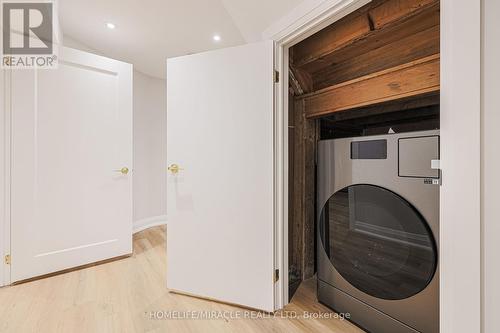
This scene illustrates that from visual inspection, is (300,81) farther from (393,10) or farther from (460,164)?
(460,164)

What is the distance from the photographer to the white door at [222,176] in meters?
1.44

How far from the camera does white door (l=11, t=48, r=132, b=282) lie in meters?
1.84

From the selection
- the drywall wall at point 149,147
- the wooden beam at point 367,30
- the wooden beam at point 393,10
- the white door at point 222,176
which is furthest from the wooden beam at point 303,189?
the drywall wall at point 149,147

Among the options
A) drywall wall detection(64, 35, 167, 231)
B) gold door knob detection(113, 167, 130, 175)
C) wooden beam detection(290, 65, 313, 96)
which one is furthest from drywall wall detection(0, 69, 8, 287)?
wooden beam detection(290, 65, 313, 96)

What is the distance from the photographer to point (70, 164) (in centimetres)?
204

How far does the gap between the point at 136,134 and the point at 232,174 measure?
2331 millimetres

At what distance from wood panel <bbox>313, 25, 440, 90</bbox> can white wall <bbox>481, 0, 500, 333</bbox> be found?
71 centimetres

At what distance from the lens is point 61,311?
1466mm

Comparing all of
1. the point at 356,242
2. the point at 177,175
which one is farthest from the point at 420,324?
the point at 177,175

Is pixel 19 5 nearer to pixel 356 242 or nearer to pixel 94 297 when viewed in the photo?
pixel 94 297

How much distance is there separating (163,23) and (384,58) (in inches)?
76.7

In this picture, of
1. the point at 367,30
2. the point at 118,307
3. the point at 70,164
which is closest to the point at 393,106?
the point at 367,30

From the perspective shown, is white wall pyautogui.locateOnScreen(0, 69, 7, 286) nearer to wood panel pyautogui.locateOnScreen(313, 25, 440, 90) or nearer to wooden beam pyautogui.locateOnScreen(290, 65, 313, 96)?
wooden beam pyautogui.locateOnScreen(290, 65, 313, 96)

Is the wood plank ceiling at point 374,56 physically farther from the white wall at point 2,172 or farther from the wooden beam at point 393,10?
the white wall at point 2,172
